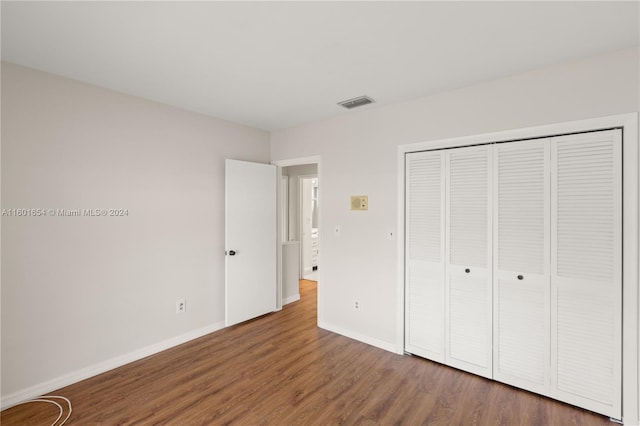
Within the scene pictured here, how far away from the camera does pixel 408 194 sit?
3.00m

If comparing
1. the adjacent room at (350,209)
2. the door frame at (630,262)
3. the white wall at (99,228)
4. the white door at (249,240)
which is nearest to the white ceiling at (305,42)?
the adjacent room at (350,209)

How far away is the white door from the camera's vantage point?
145 inches

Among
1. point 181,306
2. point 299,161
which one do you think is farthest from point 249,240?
point 299,161

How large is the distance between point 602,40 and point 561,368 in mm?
2295

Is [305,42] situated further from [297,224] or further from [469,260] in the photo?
[297,224]

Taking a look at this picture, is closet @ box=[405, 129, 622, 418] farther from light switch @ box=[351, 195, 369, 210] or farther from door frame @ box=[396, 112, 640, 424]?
light switch @ box=[351, 195, 369, 210]

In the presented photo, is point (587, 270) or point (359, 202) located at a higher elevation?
point (359, 202)

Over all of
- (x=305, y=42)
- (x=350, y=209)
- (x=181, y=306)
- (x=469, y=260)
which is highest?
(x=305, y=42)

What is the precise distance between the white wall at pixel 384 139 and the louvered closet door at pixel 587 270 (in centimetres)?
32

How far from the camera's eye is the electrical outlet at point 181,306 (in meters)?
3.27

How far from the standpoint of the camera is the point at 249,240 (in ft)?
12.8

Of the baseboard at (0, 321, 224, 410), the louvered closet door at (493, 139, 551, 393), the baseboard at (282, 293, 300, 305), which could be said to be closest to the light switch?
the louvered closet door at (493, 139, 551, 393)

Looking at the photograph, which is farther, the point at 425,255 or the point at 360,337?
the point at 360,337

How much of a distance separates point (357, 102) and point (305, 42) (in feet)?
3.89
